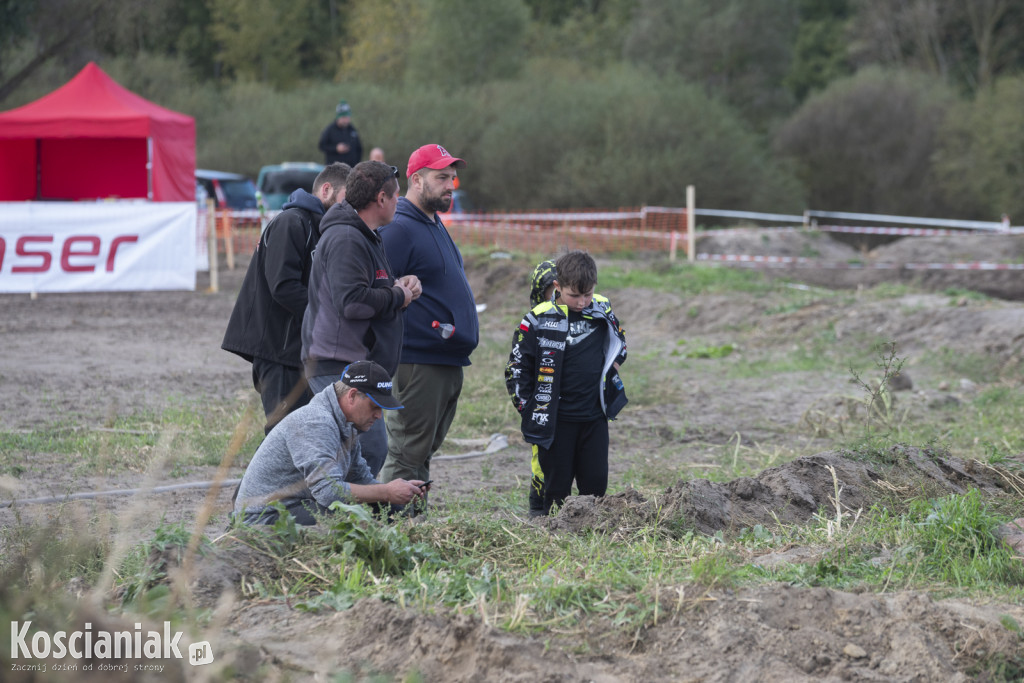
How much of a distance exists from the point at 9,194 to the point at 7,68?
43.2 ft

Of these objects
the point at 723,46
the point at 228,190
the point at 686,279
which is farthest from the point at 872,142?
the point at 228,190

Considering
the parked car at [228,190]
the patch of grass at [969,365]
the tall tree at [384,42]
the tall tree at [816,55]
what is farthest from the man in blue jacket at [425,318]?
the tall tree at [816,55]

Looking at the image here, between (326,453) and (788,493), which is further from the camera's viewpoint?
(788,493)

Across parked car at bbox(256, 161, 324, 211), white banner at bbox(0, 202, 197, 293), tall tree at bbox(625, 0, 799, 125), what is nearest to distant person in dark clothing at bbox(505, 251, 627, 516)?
white banner at bbox(0, 202, 197, 293)

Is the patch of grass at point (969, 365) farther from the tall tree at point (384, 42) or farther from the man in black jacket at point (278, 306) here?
the tall tree at point (384, 42)

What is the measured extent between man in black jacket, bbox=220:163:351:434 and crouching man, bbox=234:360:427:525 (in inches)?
39.7

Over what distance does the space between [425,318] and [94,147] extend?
1663cm

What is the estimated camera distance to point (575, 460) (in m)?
5.54

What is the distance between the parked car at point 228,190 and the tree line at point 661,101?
5559 millimetres

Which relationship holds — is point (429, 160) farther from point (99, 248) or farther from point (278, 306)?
point (99, 248)

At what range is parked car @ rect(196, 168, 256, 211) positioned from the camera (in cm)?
2416

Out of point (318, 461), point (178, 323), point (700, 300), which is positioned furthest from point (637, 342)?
point (318, 461)

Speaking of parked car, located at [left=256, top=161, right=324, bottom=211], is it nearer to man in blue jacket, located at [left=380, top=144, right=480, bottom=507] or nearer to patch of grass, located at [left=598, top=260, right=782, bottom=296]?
patch of grass, located at [left=598, top=260, right=782, bottom=296]

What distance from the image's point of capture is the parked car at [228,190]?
24.2 m
